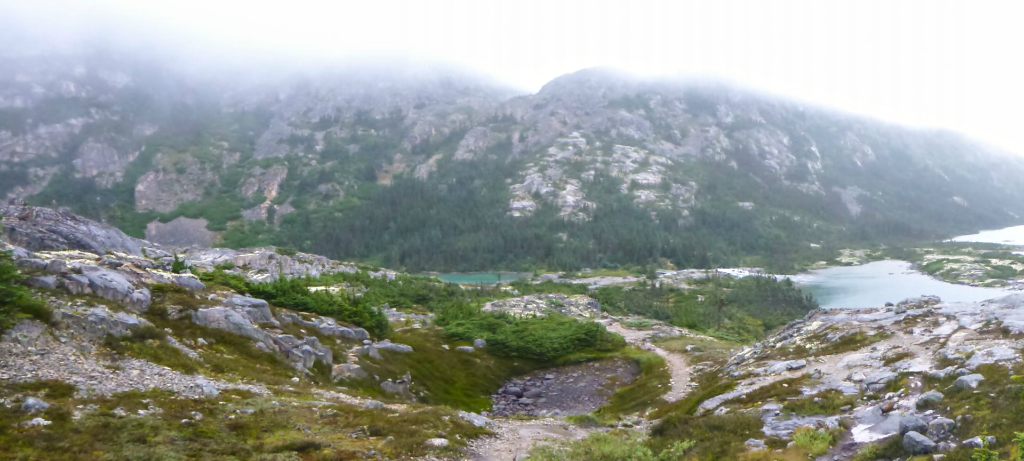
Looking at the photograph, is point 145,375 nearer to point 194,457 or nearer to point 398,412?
point 194,457

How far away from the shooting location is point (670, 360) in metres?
77.1

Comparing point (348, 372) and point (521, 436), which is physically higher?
point (521, 436)

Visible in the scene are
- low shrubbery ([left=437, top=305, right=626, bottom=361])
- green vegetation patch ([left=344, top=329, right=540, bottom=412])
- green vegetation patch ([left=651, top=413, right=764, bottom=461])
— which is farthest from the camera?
low shrubbery ([left=437, top=305, right=626, bottom=361])

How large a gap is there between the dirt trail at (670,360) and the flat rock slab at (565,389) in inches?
214

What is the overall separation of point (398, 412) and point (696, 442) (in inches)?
671

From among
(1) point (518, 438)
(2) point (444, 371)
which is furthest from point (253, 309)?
(1) point (518, 438)

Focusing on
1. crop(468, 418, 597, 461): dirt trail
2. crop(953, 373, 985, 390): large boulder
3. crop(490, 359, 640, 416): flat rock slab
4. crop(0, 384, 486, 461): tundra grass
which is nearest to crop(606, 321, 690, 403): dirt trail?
crop(490, 359, 640, 416): flat rock slab

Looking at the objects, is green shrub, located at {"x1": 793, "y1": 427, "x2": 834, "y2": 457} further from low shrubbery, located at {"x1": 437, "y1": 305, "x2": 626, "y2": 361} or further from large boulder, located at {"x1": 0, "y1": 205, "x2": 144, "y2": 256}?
large boulder, located at {"x1": 0, "y1": 205, "x2": 144, "y2": 256}

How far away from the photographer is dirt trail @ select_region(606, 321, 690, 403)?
57581mm

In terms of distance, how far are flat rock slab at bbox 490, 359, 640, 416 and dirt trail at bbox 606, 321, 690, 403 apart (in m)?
5.44

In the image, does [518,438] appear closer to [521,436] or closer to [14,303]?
[521,436]

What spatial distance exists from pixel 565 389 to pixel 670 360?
57.5ft

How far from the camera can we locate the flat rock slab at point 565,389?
6041 cm

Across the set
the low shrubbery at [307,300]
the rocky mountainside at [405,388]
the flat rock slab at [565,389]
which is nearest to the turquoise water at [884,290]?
the flat rock slab at [565,389]
